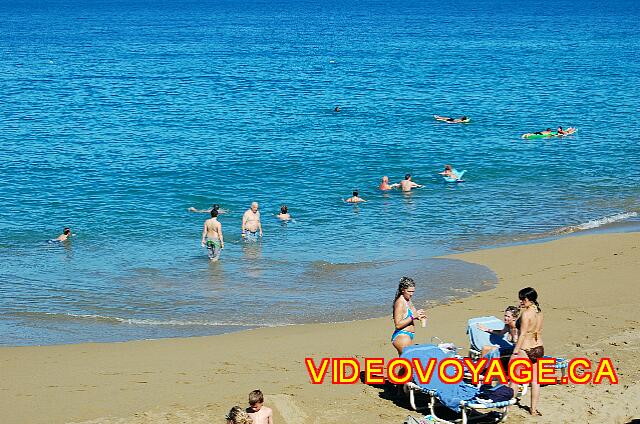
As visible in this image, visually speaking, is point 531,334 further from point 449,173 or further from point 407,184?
point 449,173

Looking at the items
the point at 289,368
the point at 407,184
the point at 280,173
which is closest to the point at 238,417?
the point at 289,368

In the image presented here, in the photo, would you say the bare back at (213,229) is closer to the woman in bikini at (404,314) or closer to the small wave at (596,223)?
the small wave at (596,223)

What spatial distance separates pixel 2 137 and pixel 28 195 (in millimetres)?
9907

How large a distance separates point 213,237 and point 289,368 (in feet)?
26.1

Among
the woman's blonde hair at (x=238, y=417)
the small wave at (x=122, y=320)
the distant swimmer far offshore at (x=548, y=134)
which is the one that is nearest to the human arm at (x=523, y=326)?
the woman's blonde hair at (x=238, y=417)

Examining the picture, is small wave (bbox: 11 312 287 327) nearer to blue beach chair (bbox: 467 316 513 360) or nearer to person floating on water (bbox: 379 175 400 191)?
blue beach chair (bbox: 467 316 513 360)

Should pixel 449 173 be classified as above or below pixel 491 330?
above

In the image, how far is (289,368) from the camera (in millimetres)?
12195

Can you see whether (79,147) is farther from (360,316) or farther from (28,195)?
(360,316)

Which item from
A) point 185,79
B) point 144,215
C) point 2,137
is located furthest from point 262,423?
point 185,79

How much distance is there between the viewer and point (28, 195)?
2672 centimetres

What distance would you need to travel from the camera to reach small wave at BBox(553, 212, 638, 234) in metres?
22.0

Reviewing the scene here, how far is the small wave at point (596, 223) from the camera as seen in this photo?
22.0 m

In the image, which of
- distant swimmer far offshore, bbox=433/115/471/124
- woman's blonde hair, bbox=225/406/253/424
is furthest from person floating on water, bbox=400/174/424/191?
woman's blonde hair, bbox=225/406/253/424
